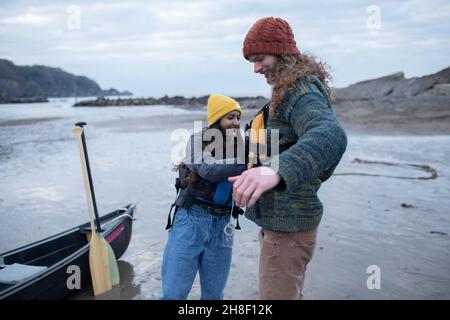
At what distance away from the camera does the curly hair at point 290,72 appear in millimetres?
2004

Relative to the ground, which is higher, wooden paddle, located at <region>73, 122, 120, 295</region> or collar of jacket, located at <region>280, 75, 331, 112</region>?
collar of jacket, located at <region>280, 75, 331, 112</region>

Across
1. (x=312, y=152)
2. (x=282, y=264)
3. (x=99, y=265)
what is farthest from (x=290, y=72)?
(x=99, y=265)

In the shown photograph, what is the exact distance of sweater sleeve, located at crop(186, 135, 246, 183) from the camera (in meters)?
2.94

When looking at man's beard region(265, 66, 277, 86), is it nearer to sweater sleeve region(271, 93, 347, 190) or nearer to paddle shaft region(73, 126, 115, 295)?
sweater sleeve region(271, 93, 347, 190)

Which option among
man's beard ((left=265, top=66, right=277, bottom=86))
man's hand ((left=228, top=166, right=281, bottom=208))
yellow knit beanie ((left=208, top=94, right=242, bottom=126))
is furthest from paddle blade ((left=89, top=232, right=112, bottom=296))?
man's hand ((left=228, top=166, right=281, bottom=208))

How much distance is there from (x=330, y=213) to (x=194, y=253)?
5.48 meters

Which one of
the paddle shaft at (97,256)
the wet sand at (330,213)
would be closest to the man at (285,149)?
the wet sand at (330,213)

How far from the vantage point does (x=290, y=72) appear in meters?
2.03

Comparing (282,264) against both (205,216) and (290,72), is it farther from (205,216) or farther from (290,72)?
(205,216)

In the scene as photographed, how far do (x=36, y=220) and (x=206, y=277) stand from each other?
22.2ft

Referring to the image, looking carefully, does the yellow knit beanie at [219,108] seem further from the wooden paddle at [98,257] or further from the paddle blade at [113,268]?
the paddle blade at [113,268]

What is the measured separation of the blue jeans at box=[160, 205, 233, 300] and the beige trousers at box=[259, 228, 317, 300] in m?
1.08
